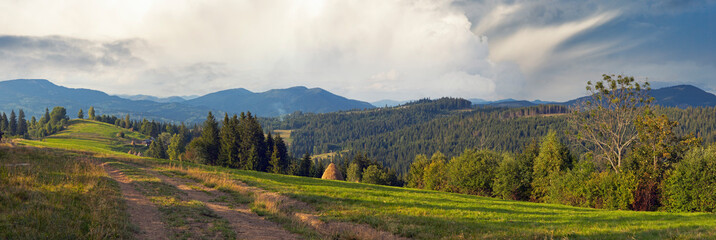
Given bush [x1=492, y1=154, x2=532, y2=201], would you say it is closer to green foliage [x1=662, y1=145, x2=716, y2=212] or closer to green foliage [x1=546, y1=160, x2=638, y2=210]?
green foliage [x1=546, y1=160, x2=638, y2=210]

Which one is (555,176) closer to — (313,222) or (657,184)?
(657,184)

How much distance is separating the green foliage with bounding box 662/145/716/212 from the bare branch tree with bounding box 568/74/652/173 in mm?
6300

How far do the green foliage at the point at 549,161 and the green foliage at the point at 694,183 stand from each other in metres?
15.7

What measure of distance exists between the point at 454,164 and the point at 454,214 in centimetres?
5799

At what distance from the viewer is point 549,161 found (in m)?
55.6

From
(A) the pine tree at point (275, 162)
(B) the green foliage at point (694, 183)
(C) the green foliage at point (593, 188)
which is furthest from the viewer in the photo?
(A) the pine tree at point (275, 162)

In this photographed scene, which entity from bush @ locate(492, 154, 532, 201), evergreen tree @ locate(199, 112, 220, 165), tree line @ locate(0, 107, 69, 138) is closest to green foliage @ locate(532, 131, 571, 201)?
bush @ locate(492, 154, 532, 201)

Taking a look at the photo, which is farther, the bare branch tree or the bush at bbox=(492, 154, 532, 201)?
the bush at bbox=(492, 154, 532, 201)

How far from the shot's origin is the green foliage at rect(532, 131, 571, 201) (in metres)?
54.6

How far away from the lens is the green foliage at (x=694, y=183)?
35719 millimetres

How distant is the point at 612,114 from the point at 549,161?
12.7m

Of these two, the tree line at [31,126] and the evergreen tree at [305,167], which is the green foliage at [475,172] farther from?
the tree line at [31,126]

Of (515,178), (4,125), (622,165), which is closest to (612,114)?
(622,165)

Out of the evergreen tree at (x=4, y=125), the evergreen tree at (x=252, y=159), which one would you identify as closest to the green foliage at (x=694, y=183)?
the evergreen tree at (x=252, y=159)
